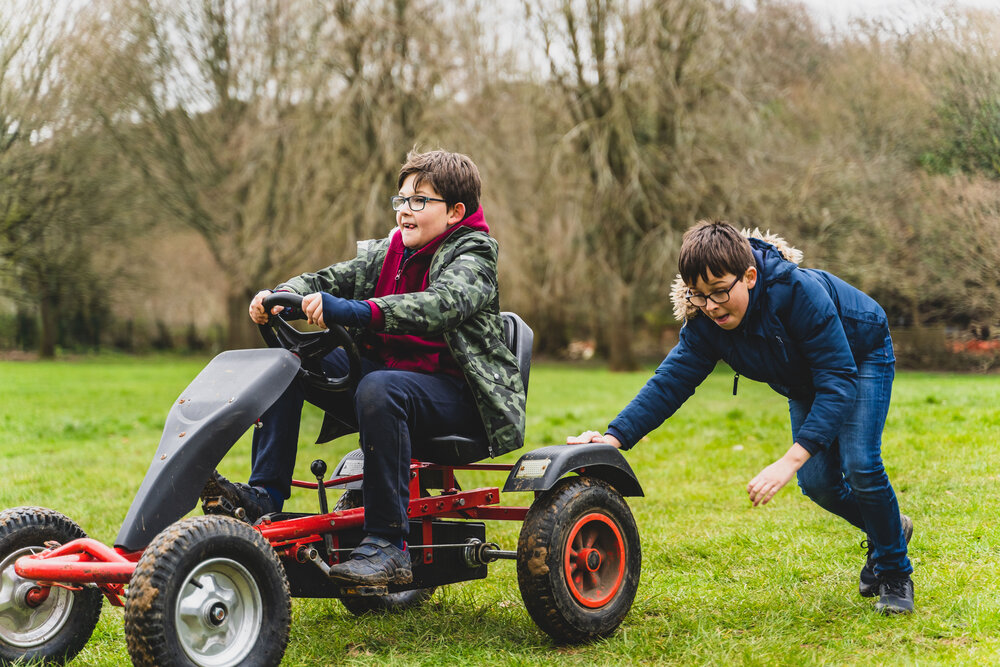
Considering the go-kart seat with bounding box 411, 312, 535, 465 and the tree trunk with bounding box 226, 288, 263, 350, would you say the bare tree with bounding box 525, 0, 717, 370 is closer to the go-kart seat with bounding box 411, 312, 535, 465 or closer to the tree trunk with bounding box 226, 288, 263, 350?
the tree trunk with bounding box 226, 288, 263, 350

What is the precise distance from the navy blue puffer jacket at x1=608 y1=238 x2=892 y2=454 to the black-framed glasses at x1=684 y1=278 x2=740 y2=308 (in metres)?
0.12

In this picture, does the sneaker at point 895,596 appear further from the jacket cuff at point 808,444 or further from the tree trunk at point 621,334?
the tree trunk at point 621,334

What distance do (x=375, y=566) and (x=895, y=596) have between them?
197cm

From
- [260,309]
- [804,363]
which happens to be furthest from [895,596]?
[260,309]

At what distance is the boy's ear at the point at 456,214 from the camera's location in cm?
372

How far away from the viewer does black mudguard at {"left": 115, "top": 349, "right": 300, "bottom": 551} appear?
2.94 meters

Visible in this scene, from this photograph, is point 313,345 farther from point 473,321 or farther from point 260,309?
point 473,321

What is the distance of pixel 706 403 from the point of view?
13.2 meters

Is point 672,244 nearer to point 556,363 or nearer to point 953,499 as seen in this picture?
point 556,363

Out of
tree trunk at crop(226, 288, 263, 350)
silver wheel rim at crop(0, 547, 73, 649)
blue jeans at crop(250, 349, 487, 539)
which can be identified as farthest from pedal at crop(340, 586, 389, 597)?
tree trunk at crop(226, 288, 263, 350)

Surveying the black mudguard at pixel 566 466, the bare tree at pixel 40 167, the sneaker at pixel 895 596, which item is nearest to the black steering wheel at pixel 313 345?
the black mudguard at pixel 566 466

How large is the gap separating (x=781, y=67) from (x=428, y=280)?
18.5 m

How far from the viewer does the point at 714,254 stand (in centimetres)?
349

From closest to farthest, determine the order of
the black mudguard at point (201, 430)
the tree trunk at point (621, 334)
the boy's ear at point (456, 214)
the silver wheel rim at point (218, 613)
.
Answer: the silver wheel rim at point (218, 613) < the black mudguard at point (201, 430) < the boy's ear at point (456, 214) < the tree trunk at point (621, 334)
